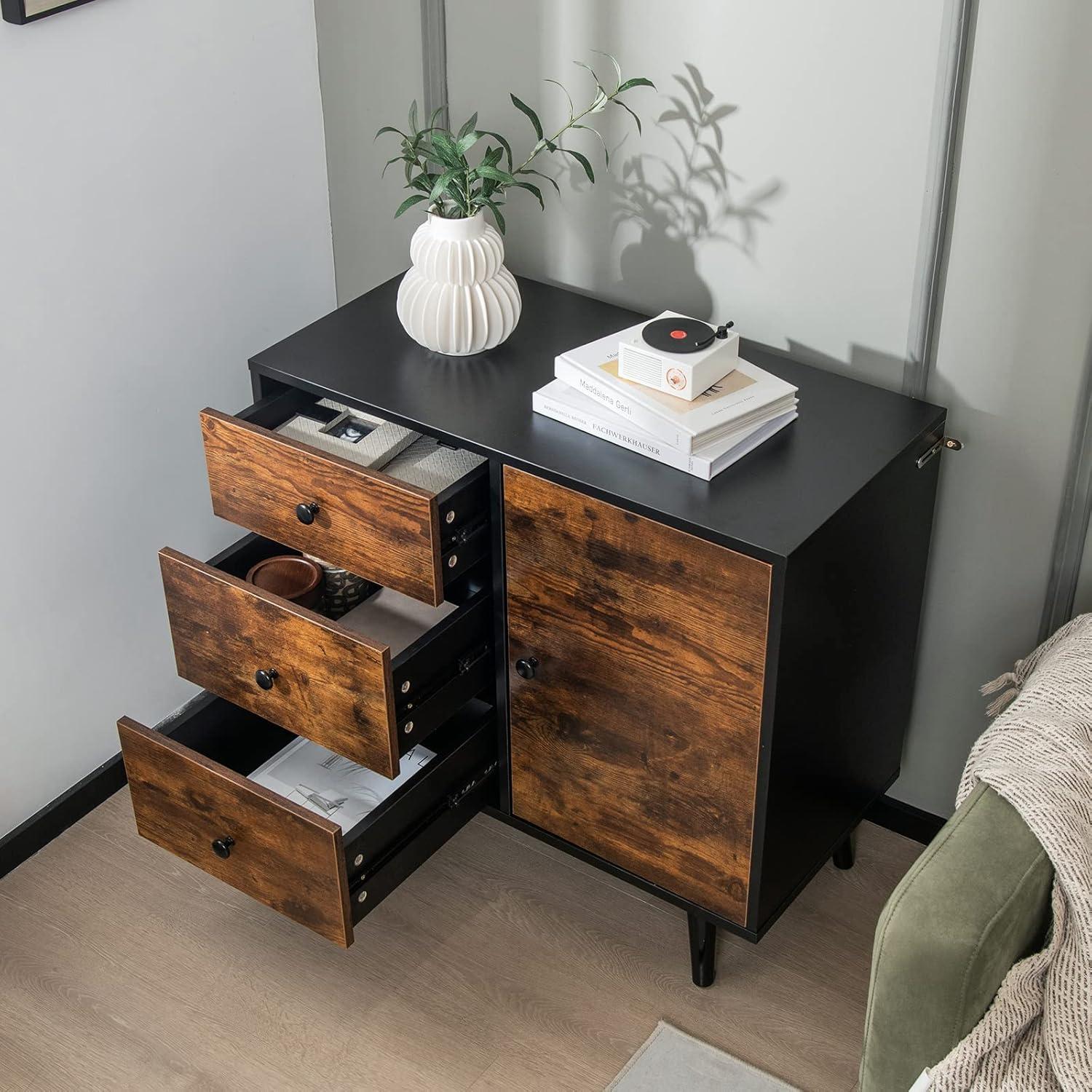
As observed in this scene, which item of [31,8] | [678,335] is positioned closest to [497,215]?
[678,335]

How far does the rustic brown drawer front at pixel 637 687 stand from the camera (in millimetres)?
1545

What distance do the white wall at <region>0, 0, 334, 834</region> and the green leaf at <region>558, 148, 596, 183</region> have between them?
0.44 meters

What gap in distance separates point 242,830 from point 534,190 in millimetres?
846

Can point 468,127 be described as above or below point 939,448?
above

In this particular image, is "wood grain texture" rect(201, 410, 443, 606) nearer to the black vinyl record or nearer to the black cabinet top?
the black cabinet top

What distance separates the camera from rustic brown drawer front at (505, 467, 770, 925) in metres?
1.54

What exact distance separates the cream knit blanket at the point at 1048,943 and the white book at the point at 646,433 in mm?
401

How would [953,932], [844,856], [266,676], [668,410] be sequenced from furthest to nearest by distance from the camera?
[844,856]
[266,676]
[668,410]
[953,932]

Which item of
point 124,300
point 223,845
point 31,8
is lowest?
point 223,845

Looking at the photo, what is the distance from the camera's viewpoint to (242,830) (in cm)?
168

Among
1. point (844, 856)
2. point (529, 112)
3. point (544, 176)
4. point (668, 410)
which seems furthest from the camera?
point (844, 856)

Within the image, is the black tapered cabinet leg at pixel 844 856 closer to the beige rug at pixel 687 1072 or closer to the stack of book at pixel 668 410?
the beige rug at pixel 687 1072

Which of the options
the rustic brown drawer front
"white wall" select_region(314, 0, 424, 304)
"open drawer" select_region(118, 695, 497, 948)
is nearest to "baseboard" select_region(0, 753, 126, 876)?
"open drawer" select_region(118, 695, 497, 948)

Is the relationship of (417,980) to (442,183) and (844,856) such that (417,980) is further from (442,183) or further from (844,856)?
(442,183)
